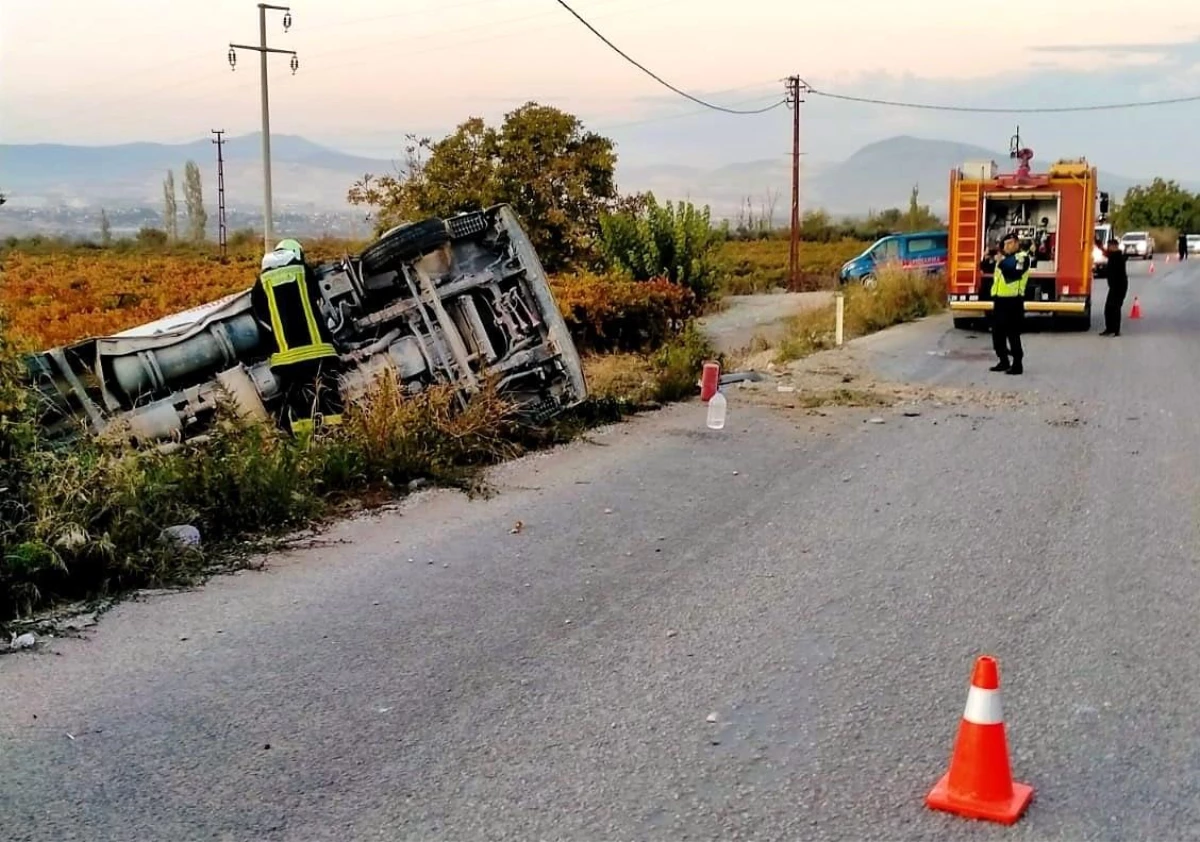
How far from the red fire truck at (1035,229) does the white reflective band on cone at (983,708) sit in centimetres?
1837

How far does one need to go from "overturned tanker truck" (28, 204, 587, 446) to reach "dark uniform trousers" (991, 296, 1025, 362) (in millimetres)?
6489

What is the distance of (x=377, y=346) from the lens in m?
10.1

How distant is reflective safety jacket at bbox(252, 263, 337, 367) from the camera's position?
9.52 meters

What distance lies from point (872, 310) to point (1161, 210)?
279ft

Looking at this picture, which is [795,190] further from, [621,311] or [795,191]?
[621,311]

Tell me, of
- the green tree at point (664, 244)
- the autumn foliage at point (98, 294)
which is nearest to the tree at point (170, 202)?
the autumn foliage at point (98, 294)

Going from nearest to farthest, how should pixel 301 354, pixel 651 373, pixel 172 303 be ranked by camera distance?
pixel 301 354, pixel 651 373, pixel 172 303

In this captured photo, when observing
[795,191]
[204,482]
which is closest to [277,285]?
[204,482]

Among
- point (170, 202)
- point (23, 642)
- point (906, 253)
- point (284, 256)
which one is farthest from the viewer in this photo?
point (170, 202)

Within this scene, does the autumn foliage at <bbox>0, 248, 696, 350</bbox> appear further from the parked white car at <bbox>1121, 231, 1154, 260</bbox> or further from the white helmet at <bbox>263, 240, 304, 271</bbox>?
the parked white car at <bbox>1121, 231, 1154, 260</bbox>

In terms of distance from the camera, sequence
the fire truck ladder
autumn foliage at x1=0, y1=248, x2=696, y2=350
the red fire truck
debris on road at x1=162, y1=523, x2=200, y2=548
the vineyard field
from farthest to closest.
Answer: the fire truck ladder < the red fire truck < the vineyard field < autumn foliage at x1=0, y1=248, x2=696, y2=350 < debris on road at x1=162, y1=523, x2=200, y2=548

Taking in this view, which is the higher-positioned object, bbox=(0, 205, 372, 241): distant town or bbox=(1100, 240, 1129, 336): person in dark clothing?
bbox=(0, 205, 372, 241): distant town

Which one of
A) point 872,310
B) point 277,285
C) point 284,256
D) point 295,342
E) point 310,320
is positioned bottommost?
point 872,310

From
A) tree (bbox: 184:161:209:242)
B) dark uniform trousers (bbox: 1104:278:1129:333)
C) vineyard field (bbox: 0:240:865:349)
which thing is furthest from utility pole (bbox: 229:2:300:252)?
tree (bbox: 184:161:209:242)
